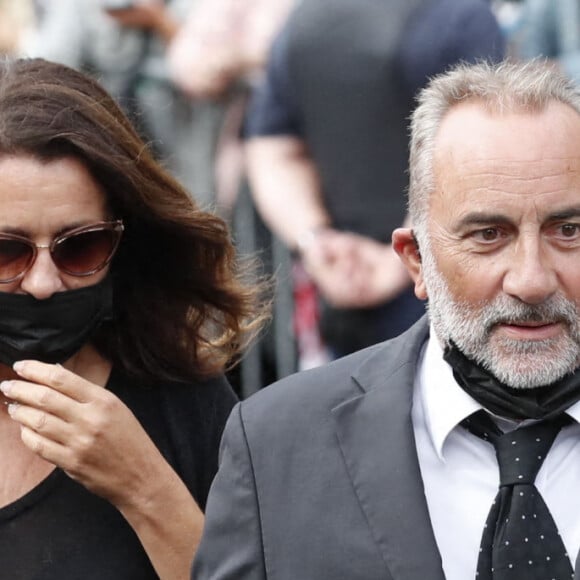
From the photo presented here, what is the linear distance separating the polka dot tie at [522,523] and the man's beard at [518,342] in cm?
11

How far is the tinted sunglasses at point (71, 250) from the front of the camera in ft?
11.0

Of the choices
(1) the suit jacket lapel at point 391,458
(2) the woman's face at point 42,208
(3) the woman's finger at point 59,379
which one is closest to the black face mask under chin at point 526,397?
(1) the suit jacket lapel at point 391,458

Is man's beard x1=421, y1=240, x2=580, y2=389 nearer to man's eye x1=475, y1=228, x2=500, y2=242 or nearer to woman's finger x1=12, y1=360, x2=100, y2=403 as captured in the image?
man's eye x1=475, y1=228, x2=500, y2=242

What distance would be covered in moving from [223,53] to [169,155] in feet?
1.84

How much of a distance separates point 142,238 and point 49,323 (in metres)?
0.39

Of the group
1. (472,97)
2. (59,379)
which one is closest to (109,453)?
(59,379)

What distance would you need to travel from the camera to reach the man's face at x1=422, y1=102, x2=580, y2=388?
2.92 meters

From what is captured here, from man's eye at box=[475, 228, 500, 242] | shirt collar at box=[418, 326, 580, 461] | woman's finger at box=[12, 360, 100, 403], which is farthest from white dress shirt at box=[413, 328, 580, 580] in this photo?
→ woman's finger at box=[12, 360, 100, 403]

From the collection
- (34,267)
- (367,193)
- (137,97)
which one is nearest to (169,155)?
(137,97)

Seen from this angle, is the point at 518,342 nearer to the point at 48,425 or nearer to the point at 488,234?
the point at 488,234

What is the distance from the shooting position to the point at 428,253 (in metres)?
3.16

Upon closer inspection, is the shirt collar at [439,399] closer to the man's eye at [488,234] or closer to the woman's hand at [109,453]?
the man's eye at [488,234]

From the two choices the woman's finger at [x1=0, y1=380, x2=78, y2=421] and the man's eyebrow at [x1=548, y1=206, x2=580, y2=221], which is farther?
the woman's finger at [x1=0, y1=380, x2=78, y2=421]

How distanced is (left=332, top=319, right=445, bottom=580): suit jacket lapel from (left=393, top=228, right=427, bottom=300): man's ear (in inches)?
4.2
